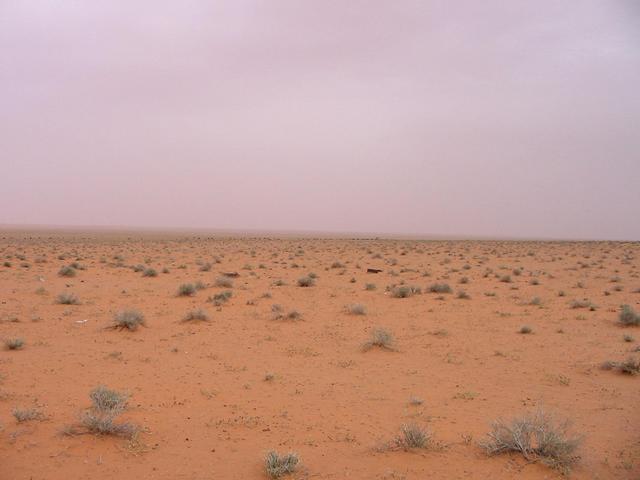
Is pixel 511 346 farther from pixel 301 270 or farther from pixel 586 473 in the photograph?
pixel 301 270

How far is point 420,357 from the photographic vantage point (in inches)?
383

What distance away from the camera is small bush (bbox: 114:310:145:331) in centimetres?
1140

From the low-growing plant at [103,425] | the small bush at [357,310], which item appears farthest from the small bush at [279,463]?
the small bush at [357,310]

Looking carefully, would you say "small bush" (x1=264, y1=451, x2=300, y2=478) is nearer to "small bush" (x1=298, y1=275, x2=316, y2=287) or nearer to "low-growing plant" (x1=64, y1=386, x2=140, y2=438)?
"low-growing plant" (x1=64, y1=386, x2=140, y2=438)

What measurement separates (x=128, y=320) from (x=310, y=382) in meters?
5.51

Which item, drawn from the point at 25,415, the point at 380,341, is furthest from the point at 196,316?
the point at 25,415

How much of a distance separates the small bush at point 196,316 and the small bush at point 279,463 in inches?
312

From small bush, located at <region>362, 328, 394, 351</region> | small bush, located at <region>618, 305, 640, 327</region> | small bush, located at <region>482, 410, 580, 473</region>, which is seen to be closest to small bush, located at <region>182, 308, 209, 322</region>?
small bush, located at <region>362, 328, 394, 351</region>

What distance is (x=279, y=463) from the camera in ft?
16.4

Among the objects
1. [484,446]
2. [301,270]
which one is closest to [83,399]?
[484,446]

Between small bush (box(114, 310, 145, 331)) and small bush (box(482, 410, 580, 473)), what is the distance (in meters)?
8.64

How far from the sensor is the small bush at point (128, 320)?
1140 cm

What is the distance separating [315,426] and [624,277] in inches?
818

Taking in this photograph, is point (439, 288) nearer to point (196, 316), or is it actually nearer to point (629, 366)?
point (196, 316)
